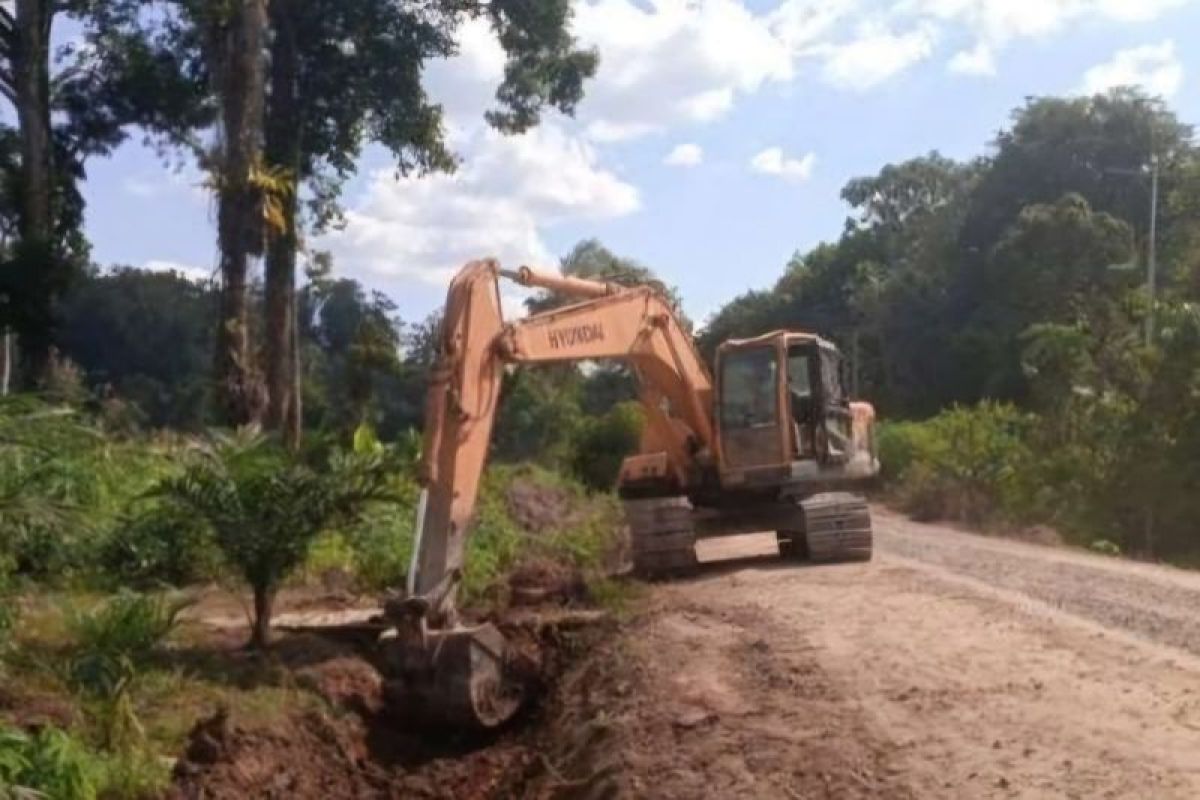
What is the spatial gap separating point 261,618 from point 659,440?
5889mm

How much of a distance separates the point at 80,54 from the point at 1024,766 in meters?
27.4

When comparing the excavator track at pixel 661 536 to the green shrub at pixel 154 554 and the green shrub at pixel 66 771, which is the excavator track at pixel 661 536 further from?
the green shrub at pixel 66 771

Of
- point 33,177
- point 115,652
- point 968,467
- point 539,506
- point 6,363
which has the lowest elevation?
point 115,652

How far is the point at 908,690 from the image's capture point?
9.16 m

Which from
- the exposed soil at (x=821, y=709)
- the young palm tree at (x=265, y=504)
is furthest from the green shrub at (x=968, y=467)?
the young palm tree at (x=265, y=504)

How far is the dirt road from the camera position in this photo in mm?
7543

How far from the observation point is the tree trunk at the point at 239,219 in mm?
19141

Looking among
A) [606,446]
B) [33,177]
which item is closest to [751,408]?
[606,446]

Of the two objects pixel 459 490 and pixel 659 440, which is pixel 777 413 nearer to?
pixel 659 440

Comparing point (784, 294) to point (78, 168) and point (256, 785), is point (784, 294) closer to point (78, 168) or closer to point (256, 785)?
point (78, 168)

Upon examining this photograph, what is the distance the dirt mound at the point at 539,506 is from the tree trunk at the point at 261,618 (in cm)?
759

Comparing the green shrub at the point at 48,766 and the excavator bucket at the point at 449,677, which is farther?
the excavator bucket at the point at 449,677

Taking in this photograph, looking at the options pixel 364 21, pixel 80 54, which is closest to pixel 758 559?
pixel 364 21

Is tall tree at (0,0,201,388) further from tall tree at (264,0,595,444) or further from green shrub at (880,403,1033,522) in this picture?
green shrub at (880,403,1033,522)
